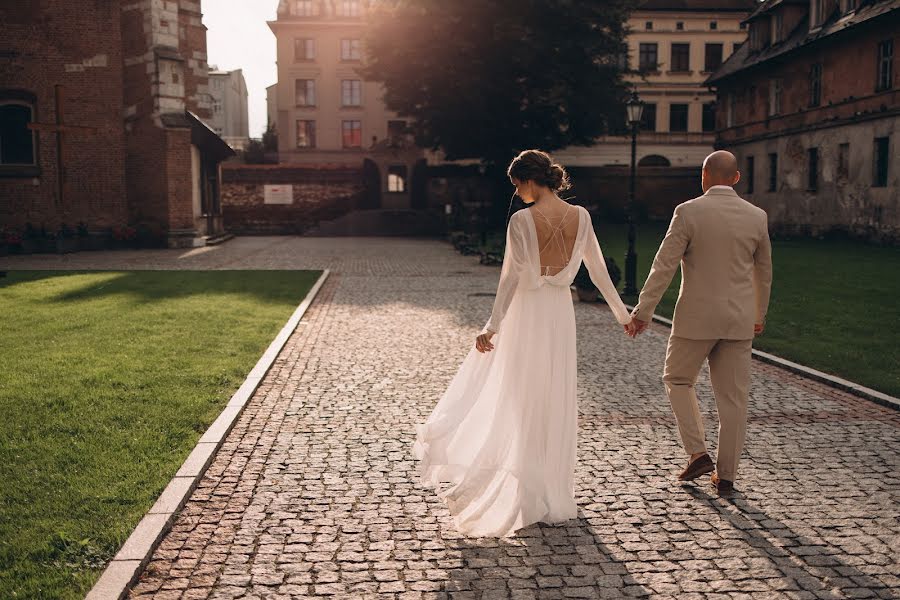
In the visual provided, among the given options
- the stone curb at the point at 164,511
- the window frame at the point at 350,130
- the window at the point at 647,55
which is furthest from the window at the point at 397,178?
the stone curb at the point at 164,511

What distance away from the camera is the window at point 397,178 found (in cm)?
4997

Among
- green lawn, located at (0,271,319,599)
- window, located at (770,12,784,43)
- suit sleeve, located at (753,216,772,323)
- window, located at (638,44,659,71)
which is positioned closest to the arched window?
window, located at (638,44,659,71)

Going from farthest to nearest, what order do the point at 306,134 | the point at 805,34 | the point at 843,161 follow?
1. the point at 306,134
2. the point at 805,34
3. the point at 843,161

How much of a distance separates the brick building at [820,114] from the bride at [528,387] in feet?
91.5

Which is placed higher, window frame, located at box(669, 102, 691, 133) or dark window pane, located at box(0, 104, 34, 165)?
window frame, located at box(669, 102, 691, 133)

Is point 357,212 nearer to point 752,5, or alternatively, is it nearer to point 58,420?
point 752,5

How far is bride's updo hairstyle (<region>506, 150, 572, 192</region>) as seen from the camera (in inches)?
183

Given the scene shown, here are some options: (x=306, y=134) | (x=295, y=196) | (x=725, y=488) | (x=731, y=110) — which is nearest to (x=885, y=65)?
(x=731, y=110)

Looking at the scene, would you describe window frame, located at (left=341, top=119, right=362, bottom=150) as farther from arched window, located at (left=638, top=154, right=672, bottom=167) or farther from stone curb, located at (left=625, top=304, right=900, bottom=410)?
stone curb, located at (left=625, top=304, right=900, bottom=410)

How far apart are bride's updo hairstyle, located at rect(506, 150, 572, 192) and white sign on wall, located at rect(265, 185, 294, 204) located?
4361 cm

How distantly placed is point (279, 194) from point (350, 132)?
20.7 metres

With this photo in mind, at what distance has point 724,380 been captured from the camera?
5.02m

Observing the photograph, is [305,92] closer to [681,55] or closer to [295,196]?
[295,196]

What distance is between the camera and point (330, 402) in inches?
296
